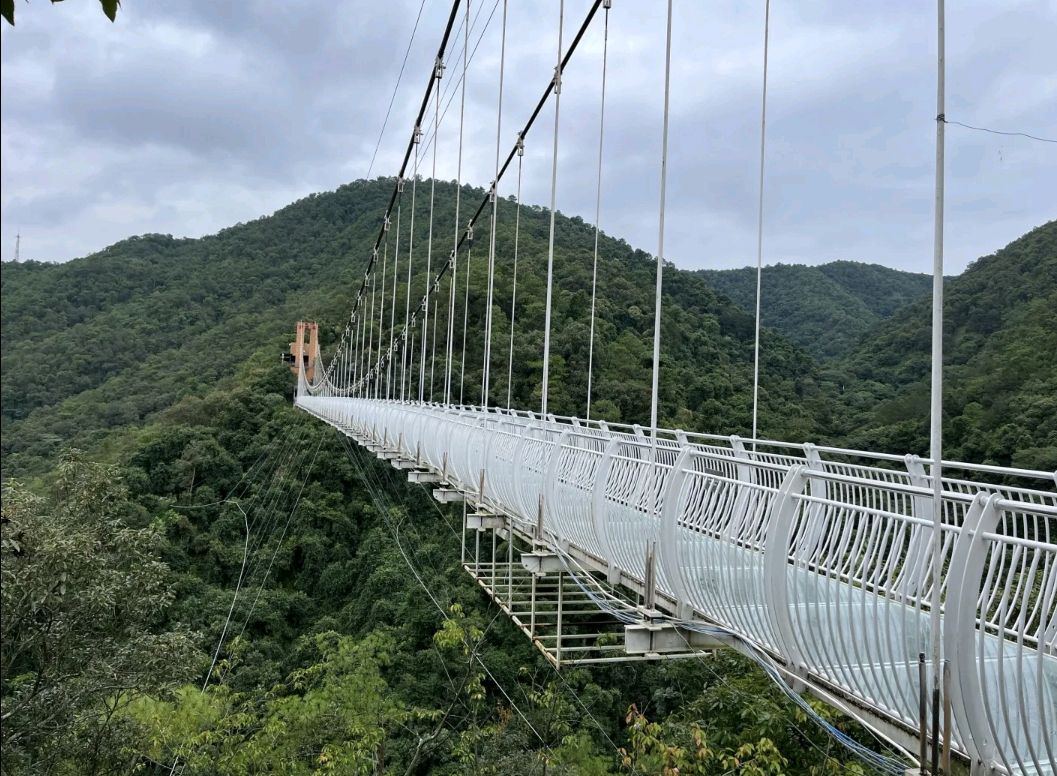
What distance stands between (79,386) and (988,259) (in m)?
24.0

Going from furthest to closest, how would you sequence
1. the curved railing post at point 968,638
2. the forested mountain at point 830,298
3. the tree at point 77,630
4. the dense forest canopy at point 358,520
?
the forested mountain at point 830,298
the dense forest canopy at point 358,520
the tree at point 77,630
the curved railing post at point 968,638

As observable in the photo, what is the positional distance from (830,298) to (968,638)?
20976 millimetres

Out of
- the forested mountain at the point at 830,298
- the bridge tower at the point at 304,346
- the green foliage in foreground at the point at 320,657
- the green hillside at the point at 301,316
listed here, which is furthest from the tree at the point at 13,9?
the bridge tower at the point at 304,346

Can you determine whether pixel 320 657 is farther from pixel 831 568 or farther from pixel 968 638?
pixel 968 638

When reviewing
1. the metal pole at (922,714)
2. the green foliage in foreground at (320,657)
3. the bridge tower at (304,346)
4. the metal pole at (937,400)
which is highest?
the bridge tower at (304,346)

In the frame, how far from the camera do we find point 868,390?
12805 millimetres

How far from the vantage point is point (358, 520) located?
2170cm

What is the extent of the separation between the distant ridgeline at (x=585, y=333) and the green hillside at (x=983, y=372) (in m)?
0.02

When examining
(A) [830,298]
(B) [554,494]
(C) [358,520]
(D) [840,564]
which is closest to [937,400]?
(D) [840,564]

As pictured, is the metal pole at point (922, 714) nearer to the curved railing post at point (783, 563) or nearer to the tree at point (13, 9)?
the curved railing post at point (783, 563)

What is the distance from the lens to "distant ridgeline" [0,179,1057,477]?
30.6 ft

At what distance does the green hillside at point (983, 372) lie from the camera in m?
7.32

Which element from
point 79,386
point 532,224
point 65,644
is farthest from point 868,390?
point 79,386

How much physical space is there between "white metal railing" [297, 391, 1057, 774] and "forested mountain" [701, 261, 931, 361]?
14746mm
